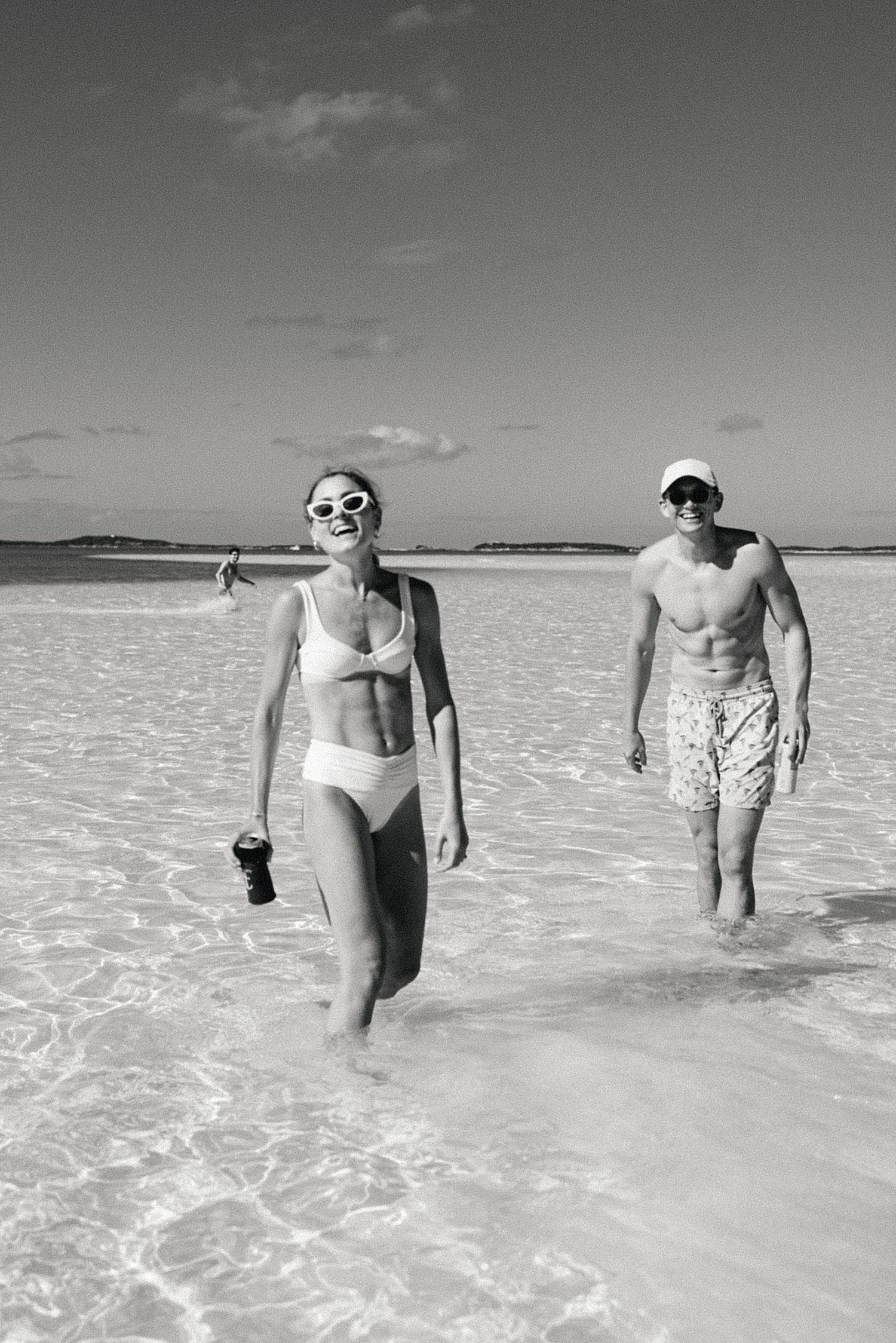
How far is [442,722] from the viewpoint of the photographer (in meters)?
4.00

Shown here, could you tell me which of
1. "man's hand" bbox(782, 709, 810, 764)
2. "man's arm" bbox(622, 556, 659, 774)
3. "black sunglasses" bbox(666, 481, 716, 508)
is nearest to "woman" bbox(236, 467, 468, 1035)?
"black sunglasses" bbox(666, 481, 716, 508)

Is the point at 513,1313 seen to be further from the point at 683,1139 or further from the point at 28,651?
the point at 28,651

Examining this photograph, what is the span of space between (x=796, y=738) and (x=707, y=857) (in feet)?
2.42

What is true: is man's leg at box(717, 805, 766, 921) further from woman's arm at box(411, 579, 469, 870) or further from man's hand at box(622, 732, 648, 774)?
woman's arm at box(411, 579, 469, 870)

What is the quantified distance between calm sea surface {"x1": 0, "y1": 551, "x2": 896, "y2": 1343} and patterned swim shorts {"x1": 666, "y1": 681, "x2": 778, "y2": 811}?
73cm

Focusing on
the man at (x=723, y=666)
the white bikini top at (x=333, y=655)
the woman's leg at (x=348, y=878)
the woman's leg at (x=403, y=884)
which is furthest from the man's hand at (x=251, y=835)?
the man at (x=723, y=666)

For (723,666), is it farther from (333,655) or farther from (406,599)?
(333,655)

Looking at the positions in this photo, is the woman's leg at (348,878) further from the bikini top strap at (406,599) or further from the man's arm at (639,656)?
the man's arm at (639,656)

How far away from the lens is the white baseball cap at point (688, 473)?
481 cm

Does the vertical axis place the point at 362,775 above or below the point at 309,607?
below

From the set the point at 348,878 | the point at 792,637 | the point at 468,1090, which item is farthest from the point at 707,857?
the point at 348,878

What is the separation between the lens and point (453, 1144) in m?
A: 3.76

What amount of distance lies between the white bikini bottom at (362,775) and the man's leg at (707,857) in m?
1.91

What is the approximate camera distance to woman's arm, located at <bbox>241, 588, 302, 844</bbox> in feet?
12.3
